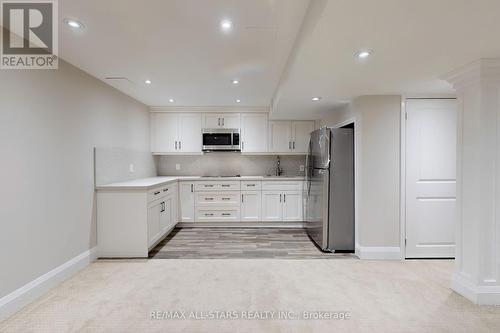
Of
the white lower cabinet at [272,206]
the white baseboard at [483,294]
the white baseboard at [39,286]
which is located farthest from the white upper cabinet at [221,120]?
the white baseboard at [483,294]

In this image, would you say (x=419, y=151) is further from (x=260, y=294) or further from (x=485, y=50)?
(x=260, y=294)

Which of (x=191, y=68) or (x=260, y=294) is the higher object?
(x=191, y=68)

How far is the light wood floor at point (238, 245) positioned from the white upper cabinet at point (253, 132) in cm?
163

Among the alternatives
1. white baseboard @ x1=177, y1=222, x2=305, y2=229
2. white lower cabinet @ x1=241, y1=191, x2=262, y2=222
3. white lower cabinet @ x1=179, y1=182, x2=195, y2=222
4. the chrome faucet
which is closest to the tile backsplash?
the chrome faucet

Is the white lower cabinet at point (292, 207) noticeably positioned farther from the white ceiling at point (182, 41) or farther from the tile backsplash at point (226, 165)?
the white ceiling at point (182, 41)

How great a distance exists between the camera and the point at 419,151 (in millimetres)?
3141

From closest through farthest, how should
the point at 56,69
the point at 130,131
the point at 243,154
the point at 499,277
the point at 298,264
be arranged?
the point at 499,277
the point at 56,69
the point at 298,264
the point at 130,131
the point at 243,154

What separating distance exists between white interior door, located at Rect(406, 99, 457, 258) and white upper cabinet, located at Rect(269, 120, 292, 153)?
224 centimetres

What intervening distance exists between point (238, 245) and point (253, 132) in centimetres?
229

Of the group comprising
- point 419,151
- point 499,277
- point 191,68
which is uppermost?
point 191,68

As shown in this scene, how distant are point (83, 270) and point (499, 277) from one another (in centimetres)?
422

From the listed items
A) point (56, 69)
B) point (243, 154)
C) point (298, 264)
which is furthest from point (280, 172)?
point (56, 69)

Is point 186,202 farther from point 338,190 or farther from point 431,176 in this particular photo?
point 431,176

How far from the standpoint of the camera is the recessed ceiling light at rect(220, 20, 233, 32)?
6.28ft
